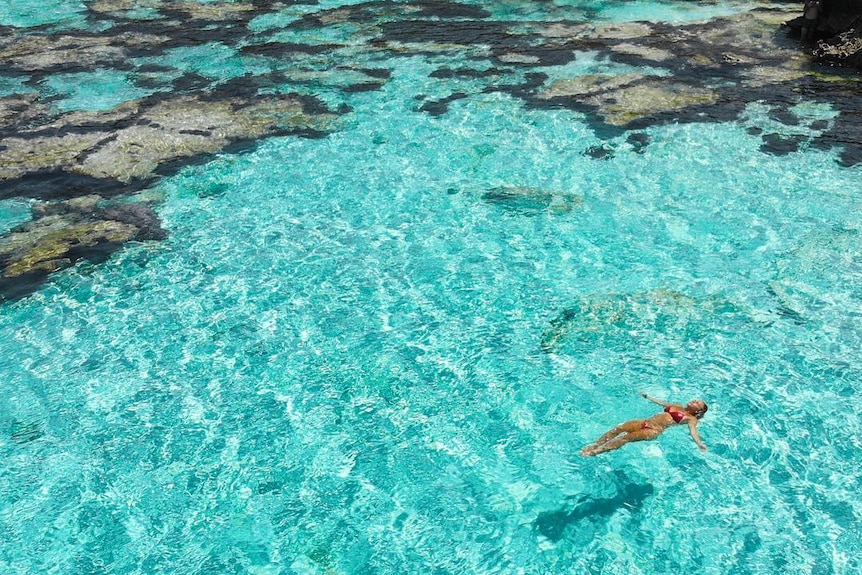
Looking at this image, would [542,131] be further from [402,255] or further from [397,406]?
[397,406]

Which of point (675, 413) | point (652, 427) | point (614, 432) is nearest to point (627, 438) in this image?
point (614, 432)

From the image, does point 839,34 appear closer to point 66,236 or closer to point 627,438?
point 627,438

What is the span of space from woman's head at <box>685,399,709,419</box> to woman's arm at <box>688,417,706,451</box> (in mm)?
52

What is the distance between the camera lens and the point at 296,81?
12.1m

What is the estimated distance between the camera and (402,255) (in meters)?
8.01

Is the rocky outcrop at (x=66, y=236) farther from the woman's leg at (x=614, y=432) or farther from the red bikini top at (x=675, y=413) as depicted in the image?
the red bikini top at (x=675, y=413)

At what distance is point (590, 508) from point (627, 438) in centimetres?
70

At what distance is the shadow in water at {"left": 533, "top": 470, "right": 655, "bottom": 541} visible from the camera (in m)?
5.16

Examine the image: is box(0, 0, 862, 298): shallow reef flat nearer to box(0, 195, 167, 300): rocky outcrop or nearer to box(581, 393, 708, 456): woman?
box(0, 195, 167, 300): rocky outcrop

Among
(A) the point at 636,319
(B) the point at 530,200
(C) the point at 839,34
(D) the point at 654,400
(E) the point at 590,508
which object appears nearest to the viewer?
(E) the point at 590,508

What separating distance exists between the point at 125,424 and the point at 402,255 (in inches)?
128

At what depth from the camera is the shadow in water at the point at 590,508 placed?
16.9 feet

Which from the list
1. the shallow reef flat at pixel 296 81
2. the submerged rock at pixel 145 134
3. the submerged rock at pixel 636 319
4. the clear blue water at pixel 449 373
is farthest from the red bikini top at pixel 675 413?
the submerged rock at pixel 145 134

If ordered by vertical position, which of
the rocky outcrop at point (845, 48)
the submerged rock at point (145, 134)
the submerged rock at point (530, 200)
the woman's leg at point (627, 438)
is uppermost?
the rocky outcrop at point (845, 48)
